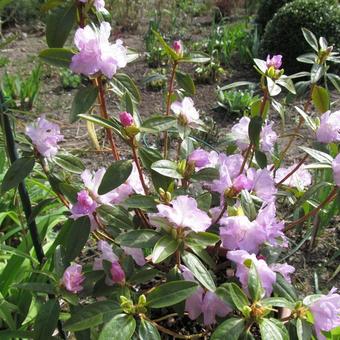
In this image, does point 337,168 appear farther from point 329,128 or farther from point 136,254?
point 136,254

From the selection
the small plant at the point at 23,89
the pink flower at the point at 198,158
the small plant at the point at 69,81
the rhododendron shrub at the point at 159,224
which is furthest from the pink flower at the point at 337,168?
the small plant at the point at 69,81

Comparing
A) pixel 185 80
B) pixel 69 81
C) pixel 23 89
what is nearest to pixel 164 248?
pixel 185 80

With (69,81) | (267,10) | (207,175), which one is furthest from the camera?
(267,10)

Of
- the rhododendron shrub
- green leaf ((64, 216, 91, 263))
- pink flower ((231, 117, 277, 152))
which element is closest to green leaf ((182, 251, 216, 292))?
the rhododendron shrub

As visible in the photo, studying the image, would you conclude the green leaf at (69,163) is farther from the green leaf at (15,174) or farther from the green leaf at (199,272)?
the green leaf at (199,272)

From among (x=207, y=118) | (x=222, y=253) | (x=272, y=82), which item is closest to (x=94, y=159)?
(x=207, y=118)

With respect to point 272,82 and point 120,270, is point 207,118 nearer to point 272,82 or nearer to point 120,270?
point 272,82
